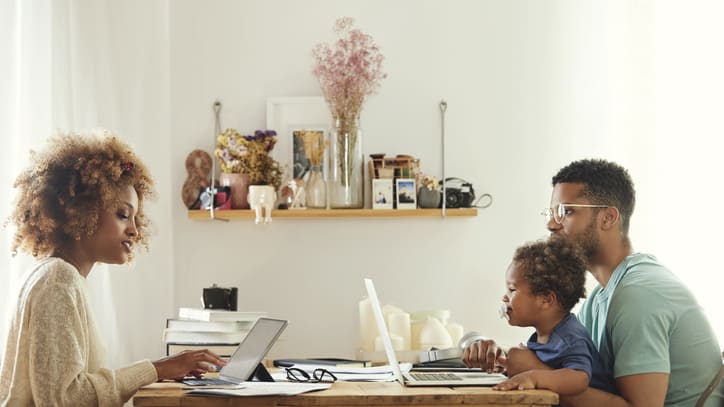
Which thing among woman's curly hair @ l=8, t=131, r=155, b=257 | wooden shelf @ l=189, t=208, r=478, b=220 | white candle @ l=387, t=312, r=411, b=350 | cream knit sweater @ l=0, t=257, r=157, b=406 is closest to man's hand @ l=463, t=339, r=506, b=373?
cream knit sweater @ l=0, t=257, r=157, b=406

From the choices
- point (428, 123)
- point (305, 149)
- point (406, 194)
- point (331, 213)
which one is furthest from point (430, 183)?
point (305, 149)

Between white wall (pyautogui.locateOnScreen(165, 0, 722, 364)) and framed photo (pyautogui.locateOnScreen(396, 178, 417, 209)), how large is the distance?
0.17 meters

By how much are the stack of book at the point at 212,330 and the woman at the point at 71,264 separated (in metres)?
0.64

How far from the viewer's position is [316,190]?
11.1 feet

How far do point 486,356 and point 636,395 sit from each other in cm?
35

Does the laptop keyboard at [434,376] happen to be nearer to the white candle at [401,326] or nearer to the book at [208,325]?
the book at [208,325]

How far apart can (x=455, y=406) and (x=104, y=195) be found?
93cm

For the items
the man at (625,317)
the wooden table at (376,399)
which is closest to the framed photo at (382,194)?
the man at (625,317)

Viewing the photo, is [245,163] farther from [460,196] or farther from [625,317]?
[625,317]

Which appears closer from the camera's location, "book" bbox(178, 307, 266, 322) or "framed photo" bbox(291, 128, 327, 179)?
"book" bbox(178, 307, 266, 322)

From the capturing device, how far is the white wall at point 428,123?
354cm

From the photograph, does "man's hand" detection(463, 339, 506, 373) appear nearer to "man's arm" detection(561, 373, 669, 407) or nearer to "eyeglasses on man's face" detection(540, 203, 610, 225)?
"man's arm" detection(561, 373, 669, 407)

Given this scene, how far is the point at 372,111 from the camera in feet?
11.7

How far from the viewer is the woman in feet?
5.98
